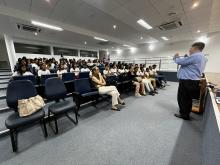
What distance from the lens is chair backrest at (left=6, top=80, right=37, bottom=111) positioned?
5.73 feet

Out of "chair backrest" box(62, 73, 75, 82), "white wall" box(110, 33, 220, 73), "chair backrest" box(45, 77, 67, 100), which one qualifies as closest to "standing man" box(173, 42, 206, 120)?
"chair backrest" box(45, 77, 67, 100)

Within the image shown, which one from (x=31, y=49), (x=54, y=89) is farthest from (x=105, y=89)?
(x=31, y=49)

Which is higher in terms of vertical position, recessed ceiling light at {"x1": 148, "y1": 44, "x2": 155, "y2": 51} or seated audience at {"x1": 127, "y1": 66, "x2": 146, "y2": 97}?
recessed ceiling light at {"x1": 148, "y1": 44, "x2": 155, "y2": 51}

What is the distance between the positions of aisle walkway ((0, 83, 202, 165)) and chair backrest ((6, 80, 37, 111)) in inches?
22.6

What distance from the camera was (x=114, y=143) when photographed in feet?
5.43

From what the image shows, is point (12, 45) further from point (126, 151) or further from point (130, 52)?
point (130, 52)

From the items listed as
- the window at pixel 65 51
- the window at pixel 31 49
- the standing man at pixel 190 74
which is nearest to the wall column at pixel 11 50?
the window at pixel 31 49

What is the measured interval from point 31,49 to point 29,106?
316 inches

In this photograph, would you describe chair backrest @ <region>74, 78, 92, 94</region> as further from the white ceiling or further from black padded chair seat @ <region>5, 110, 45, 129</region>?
the white ceiling

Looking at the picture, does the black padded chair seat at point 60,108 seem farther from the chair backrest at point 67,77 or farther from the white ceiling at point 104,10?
the white ceiling at point 104,10

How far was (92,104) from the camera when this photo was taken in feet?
10.3

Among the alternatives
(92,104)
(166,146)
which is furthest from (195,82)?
(92,104)

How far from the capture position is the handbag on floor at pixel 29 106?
1.65m

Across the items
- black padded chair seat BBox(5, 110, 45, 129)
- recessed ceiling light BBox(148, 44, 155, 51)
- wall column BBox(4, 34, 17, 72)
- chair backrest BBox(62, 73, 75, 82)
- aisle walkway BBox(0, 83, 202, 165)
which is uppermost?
recessed ceiling light BBox(148, 44, 155, 51)
